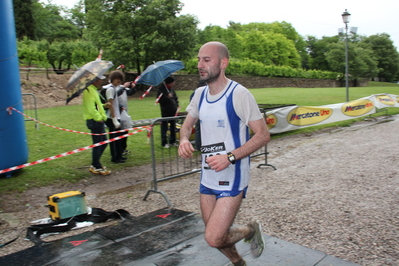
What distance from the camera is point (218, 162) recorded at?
259 centimetres

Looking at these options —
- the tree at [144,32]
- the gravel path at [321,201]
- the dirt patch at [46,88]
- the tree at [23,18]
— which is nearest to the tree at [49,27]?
the tree at [23,18]

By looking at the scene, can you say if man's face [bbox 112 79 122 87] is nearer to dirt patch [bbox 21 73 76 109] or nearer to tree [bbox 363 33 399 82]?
dirt patch [bbox 21 73 76 109]

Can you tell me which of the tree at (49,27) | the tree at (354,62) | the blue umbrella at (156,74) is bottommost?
the blue umbrella at (156,74)

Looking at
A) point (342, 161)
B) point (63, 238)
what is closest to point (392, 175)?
point (342, 161)

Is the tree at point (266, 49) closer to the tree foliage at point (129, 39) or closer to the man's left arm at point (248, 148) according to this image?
the tree foliage at point (129, 39)

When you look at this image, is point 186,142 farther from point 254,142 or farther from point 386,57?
point 386,57

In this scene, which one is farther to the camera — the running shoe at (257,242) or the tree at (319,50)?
the tree at (319,50)

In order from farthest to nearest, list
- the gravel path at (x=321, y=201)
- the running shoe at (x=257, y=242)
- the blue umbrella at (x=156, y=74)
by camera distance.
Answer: the blue umbrella at (x=156, y=74), the gravel path at (x=321, y=201), the running shoe at (x=257, y=242)

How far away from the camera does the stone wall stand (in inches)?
1703

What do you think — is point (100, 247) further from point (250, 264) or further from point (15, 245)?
point (250, 264)

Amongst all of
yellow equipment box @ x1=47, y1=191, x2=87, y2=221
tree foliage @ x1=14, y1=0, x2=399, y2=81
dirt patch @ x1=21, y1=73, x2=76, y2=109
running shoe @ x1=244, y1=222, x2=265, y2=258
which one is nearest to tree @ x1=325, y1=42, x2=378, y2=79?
tree foliage @ x1=14, y1=0, x2=399, y2=81

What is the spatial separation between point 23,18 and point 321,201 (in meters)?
48.2

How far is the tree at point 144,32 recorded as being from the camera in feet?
107

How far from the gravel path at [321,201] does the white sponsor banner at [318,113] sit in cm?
259
